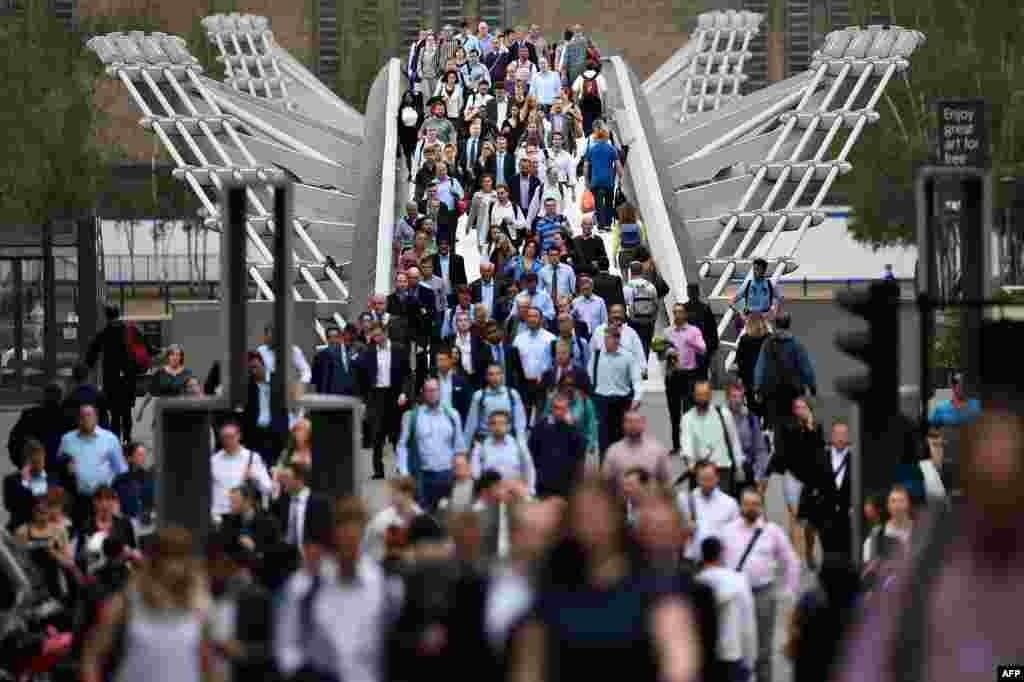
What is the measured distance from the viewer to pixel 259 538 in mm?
14406

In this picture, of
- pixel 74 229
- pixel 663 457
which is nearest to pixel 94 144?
pixel 74 229

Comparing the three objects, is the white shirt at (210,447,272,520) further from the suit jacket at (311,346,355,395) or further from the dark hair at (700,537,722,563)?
the suit jacket at (311,346,355,395)

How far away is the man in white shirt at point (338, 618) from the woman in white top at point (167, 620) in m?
0.33

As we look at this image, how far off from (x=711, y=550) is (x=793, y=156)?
23.4 m

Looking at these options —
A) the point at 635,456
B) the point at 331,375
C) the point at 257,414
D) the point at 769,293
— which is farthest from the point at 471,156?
the point at 635,456

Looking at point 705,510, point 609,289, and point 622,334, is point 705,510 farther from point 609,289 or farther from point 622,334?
point 609,289

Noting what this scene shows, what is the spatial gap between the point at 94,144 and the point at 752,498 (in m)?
57.3

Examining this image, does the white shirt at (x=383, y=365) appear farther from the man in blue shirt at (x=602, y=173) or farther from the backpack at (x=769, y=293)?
the man in blue shirt at (x=602, y=173)

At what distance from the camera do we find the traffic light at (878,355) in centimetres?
1173

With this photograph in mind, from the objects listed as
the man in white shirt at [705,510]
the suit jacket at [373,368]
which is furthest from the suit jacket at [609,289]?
the man in white shirt at [705,510]

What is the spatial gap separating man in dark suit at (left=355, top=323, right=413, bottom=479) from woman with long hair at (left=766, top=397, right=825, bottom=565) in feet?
16.3

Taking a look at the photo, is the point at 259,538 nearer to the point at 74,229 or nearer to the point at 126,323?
the point at 126,323

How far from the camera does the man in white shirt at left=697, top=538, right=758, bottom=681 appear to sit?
1299 cm

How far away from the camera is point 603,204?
3209 centimetres
